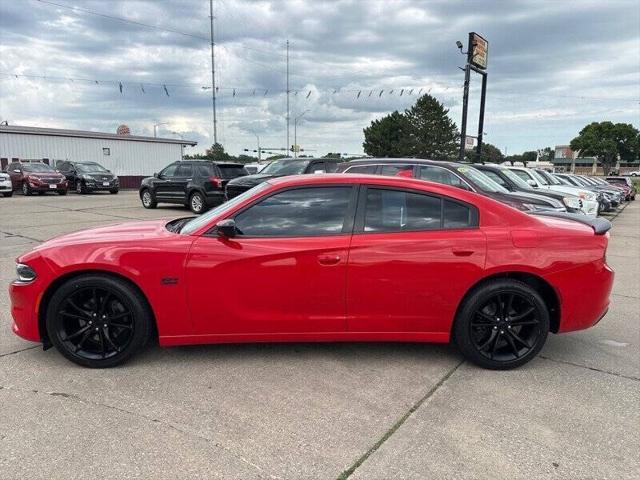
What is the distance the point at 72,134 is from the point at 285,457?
36143 mm

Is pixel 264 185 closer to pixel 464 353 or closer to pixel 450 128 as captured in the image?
pixel 464 353

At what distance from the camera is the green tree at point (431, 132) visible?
83.1 m

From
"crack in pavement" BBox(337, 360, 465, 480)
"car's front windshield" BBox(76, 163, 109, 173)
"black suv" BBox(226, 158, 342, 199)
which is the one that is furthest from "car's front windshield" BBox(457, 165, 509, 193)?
"car's front windshield" BBox(76, 163, 109, 173)

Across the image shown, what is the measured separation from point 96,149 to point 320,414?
1454 inches

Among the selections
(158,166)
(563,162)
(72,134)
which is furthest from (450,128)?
(563,162)

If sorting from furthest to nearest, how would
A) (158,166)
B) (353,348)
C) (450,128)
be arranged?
(450,128) → (158,166) → (353,348)

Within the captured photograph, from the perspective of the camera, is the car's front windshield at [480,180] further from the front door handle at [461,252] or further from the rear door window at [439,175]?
the front door handle at [461,252]

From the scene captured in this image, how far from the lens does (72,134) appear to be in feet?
109

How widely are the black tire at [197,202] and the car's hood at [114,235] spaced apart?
34.4 ft

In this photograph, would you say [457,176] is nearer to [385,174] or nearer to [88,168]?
[385,174]

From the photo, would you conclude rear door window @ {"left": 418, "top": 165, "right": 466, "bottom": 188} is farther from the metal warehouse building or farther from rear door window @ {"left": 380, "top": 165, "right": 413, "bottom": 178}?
the metal warehouse building

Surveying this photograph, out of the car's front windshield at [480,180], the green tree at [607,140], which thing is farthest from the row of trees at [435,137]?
the car's front windshield at [480,180]

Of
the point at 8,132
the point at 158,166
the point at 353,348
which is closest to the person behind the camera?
the point at 353,348

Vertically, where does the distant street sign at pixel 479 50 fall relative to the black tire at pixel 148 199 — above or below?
above
